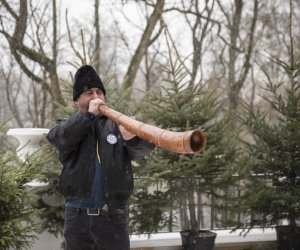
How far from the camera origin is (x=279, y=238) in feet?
19.7

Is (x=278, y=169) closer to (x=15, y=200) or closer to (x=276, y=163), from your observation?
(x=276, y=163)

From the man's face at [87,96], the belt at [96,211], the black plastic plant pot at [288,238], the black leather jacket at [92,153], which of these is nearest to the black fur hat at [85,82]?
the man's face at [87,96]

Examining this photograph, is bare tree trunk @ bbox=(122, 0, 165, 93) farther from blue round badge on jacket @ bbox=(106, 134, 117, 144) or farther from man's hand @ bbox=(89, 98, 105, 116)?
man's hand @ bbox=(89, 98, 105, 116)

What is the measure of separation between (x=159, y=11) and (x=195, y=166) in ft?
22.9

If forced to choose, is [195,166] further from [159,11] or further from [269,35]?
[269,35]

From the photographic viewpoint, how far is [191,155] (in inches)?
230

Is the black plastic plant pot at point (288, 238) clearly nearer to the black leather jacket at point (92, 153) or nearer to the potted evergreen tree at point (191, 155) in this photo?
the potted evergreen tree at point (191, 155)

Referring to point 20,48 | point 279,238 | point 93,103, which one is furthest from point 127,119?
point 20,48

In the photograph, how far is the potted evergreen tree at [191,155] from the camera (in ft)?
18.9

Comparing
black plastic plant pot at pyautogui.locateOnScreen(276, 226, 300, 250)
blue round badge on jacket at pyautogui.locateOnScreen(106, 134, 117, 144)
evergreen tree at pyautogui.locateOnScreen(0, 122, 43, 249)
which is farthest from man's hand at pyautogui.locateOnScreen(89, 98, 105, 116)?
black plastic plant pot at pyautogui.locateOnScreen(276, 226, 300, 250)

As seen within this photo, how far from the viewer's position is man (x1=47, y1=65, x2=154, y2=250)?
308cm

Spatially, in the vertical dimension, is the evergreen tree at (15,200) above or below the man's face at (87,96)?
below

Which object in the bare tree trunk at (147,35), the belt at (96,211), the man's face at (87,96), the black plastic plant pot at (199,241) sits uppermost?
the bare tree trunk at (147,35)

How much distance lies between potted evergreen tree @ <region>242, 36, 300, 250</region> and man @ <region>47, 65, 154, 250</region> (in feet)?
10.3
